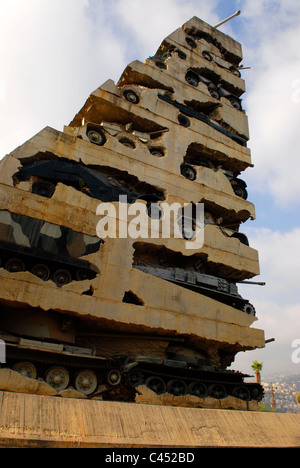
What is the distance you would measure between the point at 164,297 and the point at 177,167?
276 inches

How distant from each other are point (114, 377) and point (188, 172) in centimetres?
1068

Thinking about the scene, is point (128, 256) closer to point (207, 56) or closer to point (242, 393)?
point (242, 393)

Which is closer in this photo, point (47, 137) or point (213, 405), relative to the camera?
point (213, 405)

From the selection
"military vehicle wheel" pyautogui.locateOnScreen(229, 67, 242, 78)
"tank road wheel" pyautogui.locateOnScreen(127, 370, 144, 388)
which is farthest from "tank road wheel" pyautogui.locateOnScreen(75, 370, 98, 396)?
"military vehicle wheel" pyautogui.locateOnScreen(229, 67, 242, 78)

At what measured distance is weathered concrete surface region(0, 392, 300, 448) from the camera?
528 centimetres

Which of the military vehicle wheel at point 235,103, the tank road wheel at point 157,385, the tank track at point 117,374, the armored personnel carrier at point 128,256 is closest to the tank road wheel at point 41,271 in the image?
the armored personnel carrier at point 128,256

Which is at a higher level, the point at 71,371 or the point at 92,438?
the point at 71,371

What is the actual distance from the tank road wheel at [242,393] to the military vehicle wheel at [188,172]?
9812 mm

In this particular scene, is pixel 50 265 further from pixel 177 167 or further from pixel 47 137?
pixel 177 167

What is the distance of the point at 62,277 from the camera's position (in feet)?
39.3

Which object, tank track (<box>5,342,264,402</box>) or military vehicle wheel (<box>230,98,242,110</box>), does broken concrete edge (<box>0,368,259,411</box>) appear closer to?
tank track (<box>5,342,264,402</box>)
